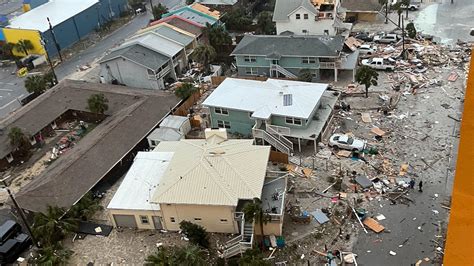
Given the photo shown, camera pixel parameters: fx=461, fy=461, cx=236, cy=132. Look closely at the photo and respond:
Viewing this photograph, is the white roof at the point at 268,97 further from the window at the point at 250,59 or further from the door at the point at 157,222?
the door at the point at 157,222

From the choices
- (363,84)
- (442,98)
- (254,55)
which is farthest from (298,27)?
(442,98)

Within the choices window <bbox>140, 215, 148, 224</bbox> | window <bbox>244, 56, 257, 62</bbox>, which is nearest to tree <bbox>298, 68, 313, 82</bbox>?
window <bbox>244, 56, 257, 62</bbox>

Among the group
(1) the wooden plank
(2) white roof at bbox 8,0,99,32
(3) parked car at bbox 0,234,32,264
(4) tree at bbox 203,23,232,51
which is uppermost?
(2) white roof at bbox 8,0,99,32

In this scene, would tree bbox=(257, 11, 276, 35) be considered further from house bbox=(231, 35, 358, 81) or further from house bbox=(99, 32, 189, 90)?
house bbox=(99, 32, 189, 90)

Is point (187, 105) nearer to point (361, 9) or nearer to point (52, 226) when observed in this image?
point (52, 226)

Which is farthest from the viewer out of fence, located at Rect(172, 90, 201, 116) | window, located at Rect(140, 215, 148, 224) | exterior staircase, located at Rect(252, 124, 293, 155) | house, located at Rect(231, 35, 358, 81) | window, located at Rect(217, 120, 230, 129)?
house, located at Rect(231, 35, 358, 81)

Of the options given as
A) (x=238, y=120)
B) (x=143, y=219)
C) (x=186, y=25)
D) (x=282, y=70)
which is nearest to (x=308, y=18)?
(x=282, y=70)
